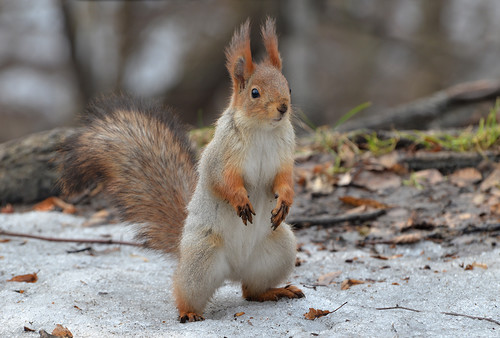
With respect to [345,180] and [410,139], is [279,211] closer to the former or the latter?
[345,180]

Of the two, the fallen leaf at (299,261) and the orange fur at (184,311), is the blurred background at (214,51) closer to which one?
the fallen leaf at (299,261)

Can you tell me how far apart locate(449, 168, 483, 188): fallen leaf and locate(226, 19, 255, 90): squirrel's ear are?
6.44ft

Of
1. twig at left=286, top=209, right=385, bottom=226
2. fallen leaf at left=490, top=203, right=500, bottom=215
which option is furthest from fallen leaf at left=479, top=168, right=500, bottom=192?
twig at left=286, top=209, right=385, bottom=226

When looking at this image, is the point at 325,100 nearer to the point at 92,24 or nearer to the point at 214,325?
the point at 92,24

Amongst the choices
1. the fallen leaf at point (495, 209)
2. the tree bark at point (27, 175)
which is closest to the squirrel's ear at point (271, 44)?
the fallen leaf at point (495, 209)

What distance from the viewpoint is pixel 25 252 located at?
10.2 ft

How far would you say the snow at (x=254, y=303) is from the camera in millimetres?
2039

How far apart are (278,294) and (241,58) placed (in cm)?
100

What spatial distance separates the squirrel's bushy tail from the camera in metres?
2.66

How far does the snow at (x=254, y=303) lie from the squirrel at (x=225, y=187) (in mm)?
150

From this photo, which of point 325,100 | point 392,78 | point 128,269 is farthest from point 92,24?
point 128,269

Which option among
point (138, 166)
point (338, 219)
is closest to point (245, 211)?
point (138, 166)

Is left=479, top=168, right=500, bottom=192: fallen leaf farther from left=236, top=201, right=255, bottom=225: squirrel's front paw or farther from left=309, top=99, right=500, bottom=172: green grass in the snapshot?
left=236, top=201, right=255, bottom=225: squirrel's front paw

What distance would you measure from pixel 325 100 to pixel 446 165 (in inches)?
233
